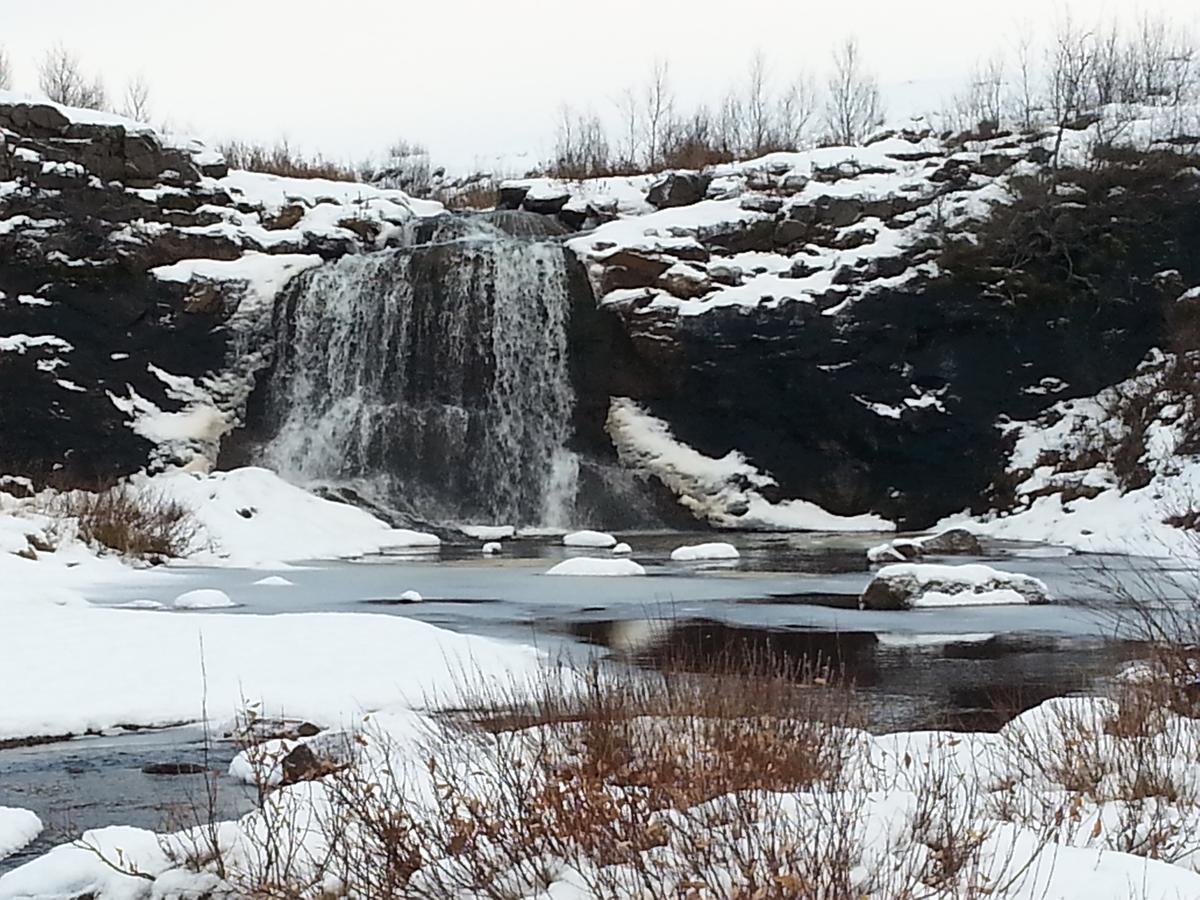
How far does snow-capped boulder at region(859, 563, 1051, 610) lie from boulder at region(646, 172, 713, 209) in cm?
2181

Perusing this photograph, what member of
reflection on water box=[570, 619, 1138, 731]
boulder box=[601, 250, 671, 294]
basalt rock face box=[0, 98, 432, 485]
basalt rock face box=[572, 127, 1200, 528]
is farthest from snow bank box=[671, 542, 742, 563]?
basalt rock face box=[0, 98, 432, 485]

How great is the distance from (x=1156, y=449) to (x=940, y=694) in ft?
62.9

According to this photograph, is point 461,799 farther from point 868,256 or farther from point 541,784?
point 868,256

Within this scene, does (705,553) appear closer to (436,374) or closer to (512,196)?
(436,374)

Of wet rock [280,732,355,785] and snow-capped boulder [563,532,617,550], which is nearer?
wet rock [280,732,355,785]

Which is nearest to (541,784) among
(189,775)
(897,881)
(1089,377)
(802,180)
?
(897,881)

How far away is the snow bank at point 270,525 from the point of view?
20.8 meters

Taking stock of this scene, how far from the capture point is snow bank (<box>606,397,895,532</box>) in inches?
1182

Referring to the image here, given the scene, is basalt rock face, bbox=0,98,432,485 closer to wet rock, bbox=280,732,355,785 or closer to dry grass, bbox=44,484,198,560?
dry grass, bbox=44,484,198,560

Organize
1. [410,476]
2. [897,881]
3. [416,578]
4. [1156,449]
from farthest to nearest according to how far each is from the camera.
A: [410,476] → [1156,449] → [416,578] → [897,881]

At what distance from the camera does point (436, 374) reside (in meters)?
31.2

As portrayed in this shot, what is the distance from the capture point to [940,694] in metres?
8.68

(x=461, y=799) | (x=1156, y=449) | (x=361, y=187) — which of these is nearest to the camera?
(x=461, y=799)

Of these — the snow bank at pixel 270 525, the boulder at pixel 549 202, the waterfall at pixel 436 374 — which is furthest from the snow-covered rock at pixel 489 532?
the boulder at pixel 549 202
